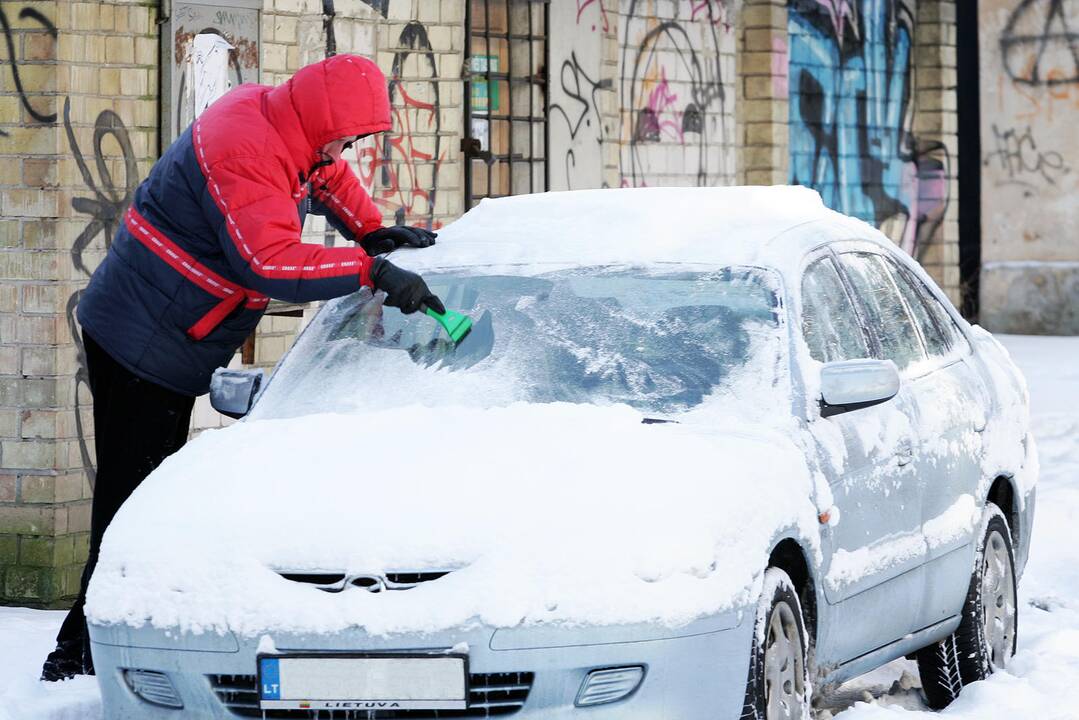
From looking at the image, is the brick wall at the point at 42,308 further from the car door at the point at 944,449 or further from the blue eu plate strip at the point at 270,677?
the blue eu plate strip at the point at 270,677

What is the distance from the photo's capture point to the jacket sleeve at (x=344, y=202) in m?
6.84

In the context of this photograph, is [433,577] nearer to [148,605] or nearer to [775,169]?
[148,605]

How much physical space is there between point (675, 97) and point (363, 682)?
12.6 m

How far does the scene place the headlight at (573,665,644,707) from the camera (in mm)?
4457

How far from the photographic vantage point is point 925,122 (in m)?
20.4

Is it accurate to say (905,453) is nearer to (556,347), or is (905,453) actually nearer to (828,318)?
(828,318)

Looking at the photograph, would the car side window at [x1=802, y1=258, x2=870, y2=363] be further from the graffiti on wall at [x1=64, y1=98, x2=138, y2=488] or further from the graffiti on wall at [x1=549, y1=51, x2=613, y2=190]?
the graffiti on wall at [x1=549, y1=51, x2=613, y2=190]

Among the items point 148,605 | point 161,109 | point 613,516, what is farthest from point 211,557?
point 161,109

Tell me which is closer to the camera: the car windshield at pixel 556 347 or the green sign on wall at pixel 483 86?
the car windshield at pixel 556 347

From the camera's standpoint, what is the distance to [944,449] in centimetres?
621

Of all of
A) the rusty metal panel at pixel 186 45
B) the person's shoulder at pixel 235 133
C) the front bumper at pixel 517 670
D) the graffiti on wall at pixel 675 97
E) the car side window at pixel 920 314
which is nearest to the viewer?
the front bumper at pixel 517 670

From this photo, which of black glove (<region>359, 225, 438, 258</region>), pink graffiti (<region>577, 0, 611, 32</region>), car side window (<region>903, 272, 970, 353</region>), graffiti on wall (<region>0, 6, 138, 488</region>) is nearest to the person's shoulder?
black glove (<region>359, 225, 438, 258</region>)

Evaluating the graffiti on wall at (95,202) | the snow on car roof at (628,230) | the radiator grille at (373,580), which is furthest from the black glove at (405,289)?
the graffiti on wall at (95,202)

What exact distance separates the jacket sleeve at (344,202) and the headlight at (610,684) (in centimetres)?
273
